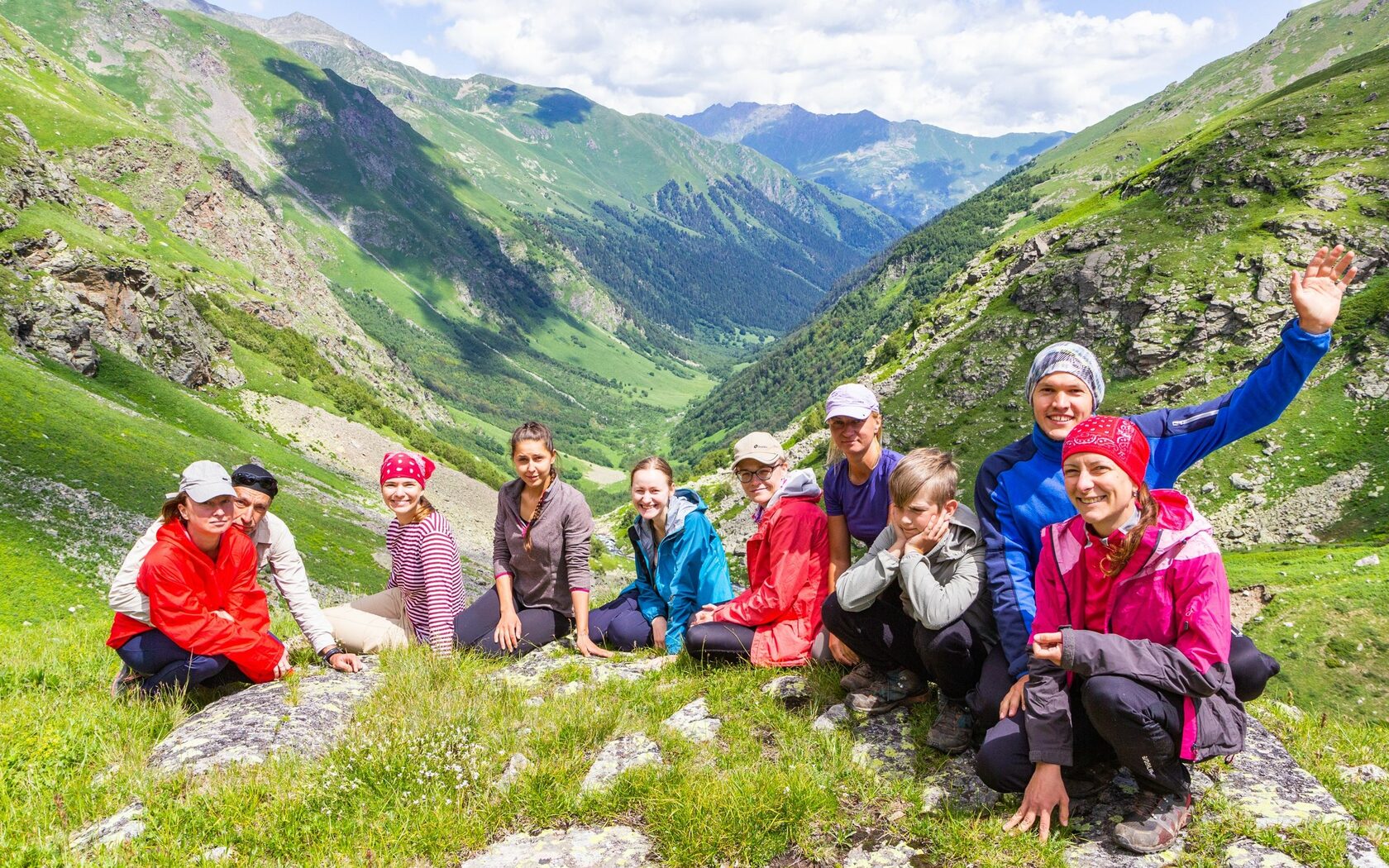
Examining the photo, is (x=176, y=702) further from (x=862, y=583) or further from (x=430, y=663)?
(x=862, y=583)

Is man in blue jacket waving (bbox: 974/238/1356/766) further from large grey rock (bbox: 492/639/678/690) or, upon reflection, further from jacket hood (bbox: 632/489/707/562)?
large grey rock (bbox: 492/639/678/690)

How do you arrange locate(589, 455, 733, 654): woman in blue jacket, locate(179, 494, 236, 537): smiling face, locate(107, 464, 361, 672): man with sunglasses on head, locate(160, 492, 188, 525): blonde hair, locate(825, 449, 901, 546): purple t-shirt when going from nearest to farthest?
locate(179, 494, 236, 537): smiling face
locate(160, 492, 188, 525): blonde hair
locate(825, 449, 901, 546): purple t-shirt
locate(107, 464, 361, 672): man with sunglasses on head
locate(589, 455, 733, 654): woman in blue jacket

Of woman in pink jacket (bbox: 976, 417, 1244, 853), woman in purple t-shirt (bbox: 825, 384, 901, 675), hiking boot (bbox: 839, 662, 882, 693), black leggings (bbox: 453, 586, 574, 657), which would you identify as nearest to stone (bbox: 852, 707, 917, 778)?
hiking boot (bbox: 839, 662, 882, 693)

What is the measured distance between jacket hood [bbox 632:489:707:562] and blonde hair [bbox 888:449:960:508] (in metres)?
3.61

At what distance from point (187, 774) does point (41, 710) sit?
8.57 ft

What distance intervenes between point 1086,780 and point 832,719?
2369 mm

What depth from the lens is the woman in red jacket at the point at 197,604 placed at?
24.7 ft

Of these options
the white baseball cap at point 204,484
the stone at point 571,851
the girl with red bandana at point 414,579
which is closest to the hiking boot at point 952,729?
the stone at point 571,851

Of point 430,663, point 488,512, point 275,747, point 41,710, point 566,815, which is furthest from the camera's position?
point 488,512

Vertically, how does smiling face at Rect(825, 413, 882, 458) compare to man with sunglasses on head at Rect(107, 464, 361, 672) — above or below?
above

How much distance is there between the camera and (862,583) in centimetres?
691

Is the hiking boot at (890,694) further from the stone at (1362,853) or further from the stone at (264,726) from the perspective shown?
the stone at (264,726)

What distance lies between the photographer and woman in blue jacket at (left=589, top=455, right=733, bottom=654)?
981 centimetres

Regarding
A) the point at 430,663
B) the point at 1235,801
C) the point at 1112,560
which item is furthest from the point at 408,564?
the point at 1235,801
